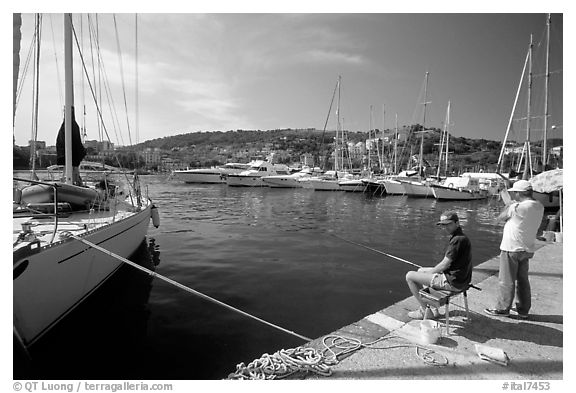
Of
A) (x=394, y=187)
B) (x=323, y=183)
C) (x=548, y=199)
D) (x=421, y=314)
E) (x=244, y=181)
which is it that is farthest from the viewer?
(x=244, y=181)

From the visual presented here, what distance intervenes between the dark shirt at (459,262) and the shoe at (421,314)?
0.47 m

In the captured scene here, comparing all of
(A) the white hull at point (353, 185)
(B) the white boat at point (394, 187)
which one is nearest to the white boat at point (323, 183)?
(A) the white hull at point (353, 185)

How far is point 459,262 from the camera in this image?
3.57m

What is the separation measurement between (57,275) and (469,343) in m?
5.63

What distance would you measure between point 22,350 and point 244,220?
47.2 ft

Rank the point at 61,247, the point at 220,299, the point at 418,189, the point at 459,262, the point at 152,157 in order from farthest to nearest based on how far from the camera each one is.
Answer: the point at 152,157, the point at 418,189, the point at 220,299, the point at 61,247, the point at 459,262

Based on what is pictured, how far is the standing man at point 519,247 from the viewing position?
3.61 m

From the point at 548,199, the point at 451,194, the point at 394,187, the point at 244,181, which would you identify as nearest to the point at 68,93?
the point at 548,199

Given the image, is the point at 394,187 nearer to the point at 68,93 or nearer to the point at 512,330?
the point at 68,93

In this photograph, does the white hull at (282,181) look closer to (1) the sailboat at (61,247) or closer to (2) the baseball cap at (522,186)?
(1) the sailboat at (61,247)

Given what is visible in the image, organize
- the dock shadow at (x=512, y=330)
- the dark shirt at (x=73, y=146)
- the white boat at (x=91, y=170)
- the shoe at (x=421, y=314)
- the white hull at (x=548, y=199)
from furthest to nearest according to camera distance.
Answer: the white hull at (x=548, y=199)
the white boat at (x=91, y=170)
the dark shirt at (x=73, y=146)
the shoe at (x=421, y=314)
the dock shadow at (x=512, y=330)

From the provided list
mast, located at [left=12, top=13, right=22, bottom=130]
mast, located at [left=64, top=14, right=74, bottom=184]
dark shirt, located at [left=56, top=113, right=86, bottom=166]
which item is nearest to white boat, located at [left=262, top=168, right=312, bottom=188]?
dark shirt, located at [left=56, top=113, right=86, bottom=166]
